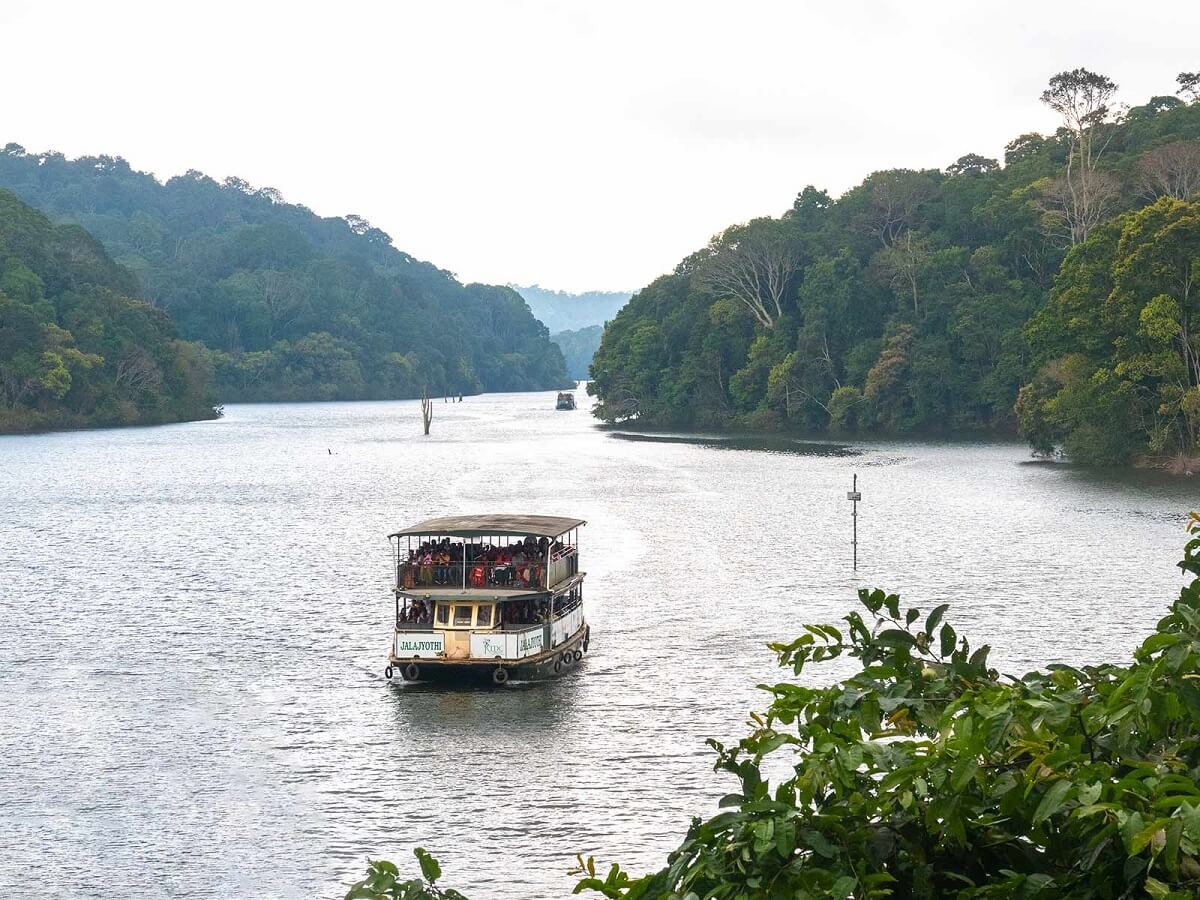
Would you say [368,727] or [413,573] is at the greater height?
[413,573]

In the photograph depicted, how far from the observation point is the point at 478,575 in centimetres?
4250

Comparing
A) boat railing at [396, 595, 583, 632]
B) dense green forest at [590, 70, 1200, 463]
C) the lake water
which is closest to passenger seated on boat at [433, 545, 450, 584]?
boat railing at [396, 595, 583, 632]

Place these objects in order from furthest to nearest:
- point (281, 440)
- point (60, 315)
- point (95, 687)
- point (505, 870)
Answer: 1. point (60, 315)
2. point (281, 440)
3. point (95, 687)
4. point (505, 870)

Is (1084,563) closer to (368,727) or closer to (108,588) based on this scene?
(368,727)

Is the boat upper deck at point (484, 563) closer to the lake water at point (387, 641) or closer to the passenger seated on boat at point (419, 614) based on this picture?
the passenger seated on boat at point (419, 614)

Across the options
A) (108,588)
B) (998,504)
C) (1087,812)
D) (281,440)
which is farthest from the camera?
(281,440)

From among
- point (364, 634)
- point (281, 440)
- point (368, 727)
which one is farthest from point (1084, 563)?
point (281, 440)

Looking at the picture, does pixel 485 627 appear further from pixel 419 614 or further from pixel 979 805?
pixel 979 805

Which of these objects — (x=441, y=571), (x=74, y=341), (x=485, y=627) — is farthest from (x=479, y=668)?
(x=74, y=341)

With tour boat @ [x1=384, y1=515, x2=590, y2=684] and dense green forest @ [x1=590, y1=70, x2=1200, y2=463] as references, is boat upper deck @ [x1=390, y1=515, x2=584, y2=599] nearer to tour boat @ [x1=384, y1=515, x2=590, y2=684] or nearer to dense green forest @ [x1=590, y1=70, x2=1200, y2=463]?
tour boat @ [x1=384, y1=515, x2=590, y2=684]

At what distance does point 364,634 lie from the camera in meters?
49.0

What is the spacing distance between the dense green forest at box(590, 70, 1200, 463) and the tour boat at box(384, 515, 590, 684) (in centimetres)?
6106

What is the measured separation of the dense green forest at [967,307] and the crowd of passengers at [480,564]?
6122cm

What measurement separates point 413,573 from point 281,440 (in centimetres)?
12060
